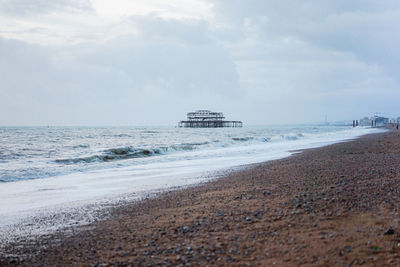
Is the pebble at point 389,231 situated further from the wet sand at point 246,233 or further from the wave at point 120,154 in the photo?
the wave at point 120,154

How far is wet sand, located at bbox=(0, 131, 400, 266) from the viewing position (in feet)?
12.1

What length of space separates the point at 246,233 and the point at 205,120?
131 m

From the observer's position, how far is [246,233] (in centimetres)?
444

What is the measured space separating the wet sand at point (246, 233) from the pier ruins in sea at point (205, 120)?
122856 millimetres

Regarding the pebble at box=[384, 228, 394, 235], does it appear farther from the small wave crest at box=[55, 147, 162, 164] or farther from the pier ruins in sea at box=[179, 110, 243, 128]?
the pier ruins in sea at box=[179, 110, 243, 128]

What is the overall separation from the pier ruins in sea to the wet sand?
12286 centimetres

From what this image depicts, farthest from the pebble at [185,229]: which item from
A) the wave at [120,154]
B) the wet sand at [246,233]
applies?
the wave at [120,154]

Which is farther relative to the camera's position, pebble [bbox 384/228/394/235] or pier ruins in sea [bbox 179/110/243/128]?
pier ruins in sea [bbox 179/110/243/128]

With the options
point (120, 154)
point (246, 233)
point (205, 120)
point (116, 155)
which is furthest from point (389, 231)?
point (205, 120)

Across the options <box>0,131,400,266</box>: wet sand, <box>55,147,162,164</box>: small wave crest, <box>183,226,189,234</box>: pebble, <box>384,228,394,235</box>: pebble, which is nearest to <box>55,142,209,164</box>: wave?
<box>55,147,162,164</box>: small wave crest

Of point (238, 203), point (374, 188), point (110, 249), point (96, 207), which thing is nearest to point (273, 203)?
point (238, 203)

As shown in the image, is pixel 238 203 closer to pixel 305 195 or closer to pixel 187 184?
pixel 305 195

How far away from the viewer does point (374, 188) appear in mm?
6203

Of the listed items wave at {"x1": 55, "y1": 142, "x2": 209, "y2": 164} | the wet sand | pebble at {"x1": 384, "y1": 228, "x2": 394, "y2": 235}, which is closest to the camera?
the wet sand
